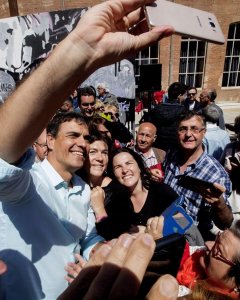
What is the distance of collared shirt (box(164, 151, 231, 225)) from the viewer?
8.02ft

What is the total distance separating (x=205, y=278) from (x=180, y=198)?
900 millimetres

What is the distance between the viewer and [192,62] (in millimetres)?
12555

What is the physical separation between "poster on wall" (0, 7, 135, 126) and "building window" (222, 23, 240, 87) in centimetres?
899

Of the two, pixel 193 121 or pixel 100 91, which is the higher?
pixel 100 91

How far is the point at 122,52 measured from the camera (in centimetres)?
87

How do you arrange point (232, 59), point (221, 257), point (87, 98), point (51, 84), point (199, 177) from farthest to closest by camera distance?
point (232, 59), point (87, 98), point (199, 177), point (221, 257), point (51, 84)

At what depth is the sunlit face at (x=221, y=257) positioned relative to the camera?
150 centimetres

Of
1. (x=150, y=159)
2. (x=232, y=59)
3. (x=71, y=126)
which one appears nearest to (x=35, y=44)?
(x=150, y=159)

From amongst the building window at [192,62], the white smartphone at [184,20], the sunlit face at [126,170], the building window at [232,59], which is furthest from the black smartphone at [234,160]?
the building window at [232,59]

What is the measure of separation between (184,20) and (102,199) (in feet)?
5.40

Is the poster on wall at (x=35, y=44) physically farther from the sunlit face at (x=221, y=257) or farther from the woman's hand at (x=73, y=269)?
the woman's hand at (x=73, y=269)

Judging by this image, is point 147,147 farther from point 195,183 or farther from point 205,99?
point 205,99

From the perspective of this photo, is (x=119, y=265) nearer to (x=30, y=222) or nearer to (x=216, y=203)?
(x=30, y=222)

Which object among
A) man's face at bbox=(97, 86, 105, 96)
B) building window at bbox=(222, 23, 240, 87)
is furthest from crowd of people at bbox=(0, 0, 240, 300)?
building window at bbox=(222, 23, 240, 87)
